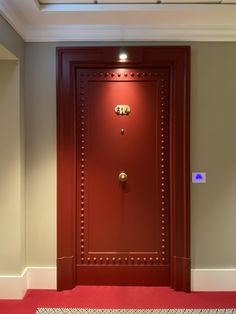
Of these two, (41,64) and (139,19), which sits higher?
(139,19)

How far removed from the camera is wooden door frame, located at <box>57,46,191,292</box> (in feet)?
9.21

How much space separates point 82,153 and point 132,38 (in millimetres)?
1137

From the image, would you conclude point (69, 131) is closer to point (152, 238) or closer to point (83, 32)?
point (83, 32)

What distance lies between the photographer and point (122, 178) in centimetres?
288

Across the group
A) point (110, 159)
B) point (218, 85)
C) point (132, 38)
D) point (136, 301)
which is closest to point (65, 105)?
point (110, 159)

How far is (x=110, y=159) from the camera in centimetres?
291

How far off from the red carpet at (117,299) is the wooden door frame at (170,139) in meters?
0.12

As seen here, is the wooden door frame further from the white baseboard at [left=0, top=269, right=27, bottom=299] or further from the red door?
the white baseboard at [left=0, top=269, right=27, bottom=299]

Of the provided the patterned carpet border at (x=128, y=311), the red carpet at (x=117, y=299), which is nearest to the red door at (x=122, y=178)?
the red carpet at (x=117, y=299)

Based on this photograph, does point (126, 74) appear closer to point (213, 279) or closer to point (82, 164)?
point (82, 164)

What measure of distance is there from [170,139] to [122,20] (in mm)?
1115

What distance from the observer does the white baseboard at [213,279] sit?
285 cm

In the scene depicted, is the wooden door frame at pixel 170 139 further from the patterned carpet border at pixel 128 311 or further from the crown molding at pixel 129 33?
the patterned carpet border at pixel 128 311

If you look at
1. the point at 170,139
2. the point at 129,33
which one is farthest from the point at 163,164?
the point at 129,33
